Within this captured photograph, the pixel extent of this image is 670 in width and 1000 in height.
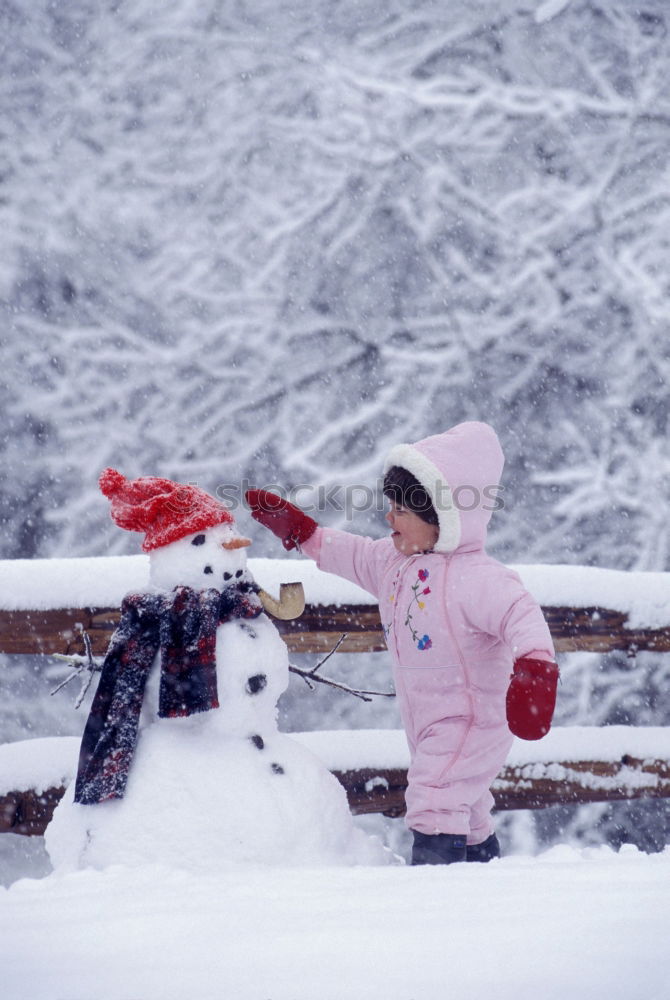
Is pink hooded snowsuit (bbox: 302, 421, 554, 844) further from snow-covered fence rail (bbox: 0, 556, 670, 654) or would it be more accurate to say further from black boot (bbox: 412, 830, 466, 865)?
snow-covered fence rail (bbox: 0, 556, 670, 654)

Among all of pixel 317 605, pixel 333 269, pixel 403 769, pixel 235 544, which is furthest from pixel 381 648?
pixel 333 269

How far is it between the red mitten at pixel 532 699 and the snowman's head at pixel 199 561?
757 mm

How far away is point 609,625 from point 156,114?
7.06m

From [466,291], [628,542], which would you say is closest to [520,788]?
[628,542]

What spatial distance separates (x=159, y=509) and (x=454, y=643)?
87 cm

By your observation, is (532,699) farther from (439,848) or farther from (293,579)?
(293,579)

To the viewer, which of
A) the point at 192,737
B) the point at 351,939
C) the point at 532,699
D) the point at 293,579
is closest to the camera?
the point at 351,939

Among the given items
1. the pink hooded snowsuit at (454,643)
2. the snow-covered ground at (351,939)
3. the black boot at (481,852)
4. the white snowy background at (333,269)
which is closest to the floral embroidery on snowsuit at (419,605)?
the pink hooded snowsuit at (454,643)

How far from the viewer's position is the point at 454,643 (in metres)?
2.12

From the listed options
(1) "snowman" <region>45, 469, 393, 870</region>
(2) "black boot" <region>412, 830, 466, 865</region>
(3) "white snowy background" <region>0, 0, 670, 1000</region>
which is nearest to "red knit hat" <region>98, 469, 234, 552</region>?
(1) "snowman" <region>45, 469, 393, 870</region>

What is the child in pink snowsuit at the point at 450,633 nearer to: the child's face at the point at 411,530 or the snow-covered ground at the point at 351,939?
the child's face at the point at 411,530

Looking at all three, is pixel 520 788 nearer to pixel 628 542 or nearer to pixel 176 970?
pixel 176 970

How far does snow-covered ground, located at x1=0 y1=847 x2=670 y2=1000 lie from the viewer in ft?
3.29

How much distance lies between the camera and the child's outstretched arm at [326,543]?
2438 millimetres
